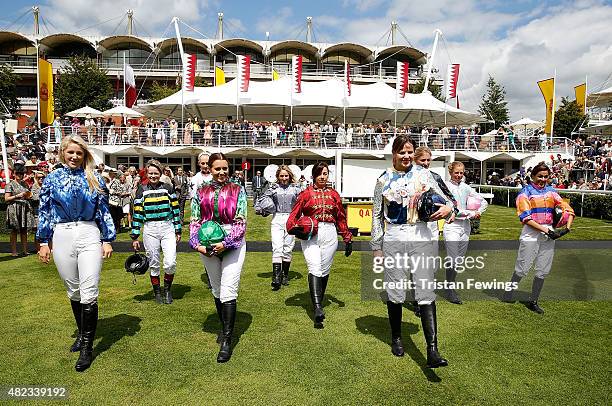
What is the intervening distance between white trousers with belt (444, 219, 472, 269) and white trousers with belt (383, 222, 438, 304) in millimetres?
2547

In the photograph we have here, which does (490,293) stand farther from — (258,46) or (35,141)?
(258,46)

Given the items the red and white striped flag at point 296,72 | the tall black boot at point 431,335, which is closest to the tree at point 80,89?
the red and white striped flag at point 296,72

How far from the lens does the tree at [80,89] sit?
131 feet

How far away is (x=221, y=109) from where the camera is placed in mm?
30219

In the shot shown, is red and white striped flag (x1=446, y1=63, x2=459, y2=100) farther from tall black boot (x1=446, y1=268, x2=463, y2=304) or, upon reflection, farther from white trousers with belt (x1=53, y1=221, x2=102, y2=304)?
white trousers with belt (x1=53, y1=221, x2=102, y2=304)

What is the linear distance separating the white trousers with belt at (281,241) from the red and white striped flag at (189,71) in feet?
67.2

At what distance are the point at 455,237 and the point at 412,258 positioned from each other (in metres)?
2.77

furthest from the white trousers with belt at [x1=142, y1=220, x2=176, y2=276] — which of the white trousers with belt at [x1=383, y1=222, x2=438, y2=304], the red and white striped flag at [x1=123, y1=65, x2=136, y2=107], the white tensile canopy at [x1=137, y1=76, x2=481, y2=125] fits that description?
the red and white striped flag at [x1=123, y1=65, x2=136, y2=107]

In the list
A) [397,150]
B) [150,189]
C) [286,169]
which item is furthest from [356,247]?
[397,150]

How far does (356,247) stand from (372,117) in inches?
912

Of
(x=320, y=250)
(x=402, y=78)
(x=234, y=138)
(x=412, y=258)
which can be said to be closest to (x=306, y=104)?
(x=234, y=138)

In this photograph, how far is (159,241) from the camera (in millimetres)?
6184

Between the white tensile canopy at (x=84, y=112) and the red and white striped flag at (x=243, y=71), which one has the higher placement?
the red and white striped flag at (x=243, y=71)

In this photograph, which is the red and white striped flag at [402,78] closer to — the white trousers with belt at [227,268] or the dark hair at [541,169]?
the dark hair at [541,169]
